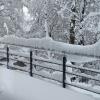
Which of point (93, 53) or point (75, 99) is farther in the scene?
point (75, 99)

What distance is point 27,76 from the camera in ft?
21.7

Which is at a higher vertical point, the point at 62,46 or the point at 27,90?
the point at 62,46

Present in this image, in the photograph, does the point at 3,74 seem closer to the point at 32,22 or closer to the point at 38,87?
the point at 38,87

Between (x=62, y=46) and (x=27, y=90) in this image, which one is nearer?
(x=62, y=46)

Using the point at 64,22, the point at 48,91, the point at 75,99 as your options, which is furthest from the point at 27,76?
the point at 64,22

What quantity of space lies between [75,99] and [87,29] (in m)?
9.99

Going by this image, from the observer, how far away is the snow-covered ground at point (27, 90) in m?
5.22

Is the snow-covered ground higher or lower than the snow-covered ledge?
lower

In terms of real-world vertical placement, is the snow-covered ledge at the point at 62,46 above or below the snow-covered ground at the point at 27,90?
above

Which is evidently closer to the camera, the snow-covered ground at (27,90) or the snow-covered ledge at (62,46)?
the snow-covered ledge at (62,46)

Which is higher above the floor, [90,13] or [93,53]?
[90,13]

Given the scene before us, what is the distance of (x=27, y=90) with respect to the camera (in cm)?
621

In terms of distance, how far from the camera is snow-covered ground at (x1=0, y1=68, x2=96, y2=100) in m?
5.22

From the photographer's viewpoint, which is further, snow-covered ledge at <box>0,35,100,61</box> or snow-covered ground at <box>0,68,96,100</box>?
snow-covered ground at <box>0,68,96,100</box>
